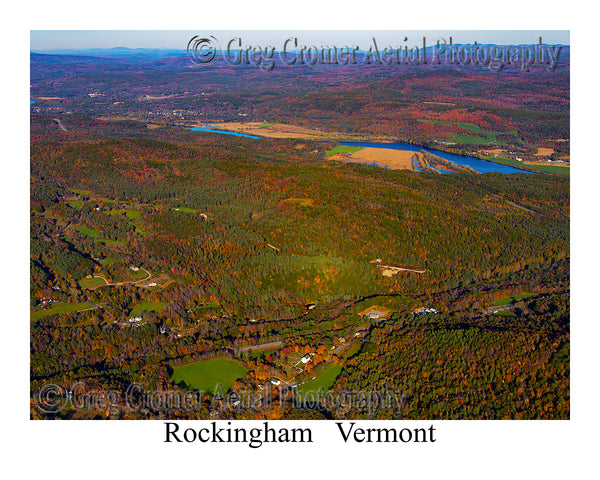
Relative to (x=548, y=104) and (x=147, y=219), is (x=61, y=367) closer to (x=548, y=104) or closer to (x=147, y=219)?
(x=147, y=219)

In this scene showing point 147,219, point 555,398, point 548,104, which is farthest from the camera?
point 548,104

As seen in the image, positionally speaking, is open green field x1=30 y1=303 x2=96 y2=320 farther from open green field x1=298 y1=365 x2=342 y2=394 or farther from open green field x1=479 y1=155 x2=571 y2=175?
open green field x1=479 y1=155 x2=571 y2=175

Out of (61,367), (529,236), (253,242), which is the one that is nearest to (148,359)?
(61,367)

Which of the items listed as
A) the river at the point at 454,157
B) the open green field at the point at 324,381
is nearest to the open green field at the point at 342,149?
the river at the point at 454,157

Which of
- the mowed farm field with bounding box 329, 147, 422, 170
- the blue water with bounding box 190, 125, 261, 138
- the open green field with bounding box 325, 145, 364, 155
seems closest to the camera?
the mowed farm field with bounding box 329, 147, 422, 170

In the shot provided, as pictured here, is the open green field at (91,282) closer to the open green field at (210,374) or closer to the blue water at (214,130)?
the open green field at (210,374)

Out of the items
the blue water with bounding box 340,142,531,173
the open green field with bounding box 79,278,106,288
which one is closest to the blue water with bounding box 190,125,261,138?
the blue water with bounding box 340,142,531,173

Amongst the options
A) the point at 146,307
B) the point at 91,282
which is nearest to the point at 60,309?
the point at 91,282
